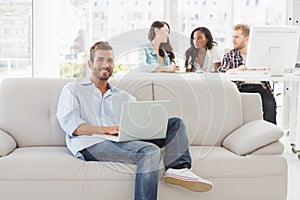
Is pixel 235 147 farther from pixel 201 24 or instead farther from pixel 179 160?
pixel 201 24

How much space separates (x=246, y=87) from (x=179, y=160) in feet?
7.22

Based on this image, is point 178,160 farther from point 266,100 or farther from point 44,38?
point 44,38

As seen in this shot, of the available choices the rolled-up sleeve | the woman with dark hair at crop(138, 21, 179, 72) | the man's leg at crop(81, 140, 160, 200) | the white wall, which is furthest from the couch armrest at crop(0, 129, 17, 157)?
the white wall

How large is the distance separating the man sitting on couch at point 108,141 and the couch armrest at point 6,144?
314mm

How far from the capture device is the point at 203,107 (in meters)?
3.58

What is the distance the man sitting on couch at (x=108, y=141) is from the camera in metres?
2.95

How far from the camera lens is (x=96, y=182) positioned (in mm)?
2996

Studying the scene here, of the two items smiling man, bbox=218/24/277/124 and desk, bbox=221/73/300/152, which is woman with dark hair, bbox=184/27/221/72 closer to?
smiling man, bbox=218/24/277/124

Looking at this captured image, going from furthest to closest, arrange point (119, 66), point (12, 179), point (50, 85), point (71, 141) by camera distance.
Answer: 1. point (119, 66)
2. point (50, 85)
3. point (71, 141)
4. point (12, 179)

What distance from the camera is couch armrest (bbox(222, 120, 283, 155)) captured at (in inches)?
126

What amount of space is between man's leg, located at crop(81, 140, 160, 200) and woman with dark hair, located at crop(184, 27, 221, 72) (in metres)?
2.26

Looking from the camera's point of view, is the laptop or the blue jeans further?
the laptop

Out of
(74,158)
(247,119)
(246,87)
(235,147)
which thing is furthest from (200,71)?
(74,158)

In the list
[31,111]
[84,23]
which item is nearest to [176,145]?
[31,111]
